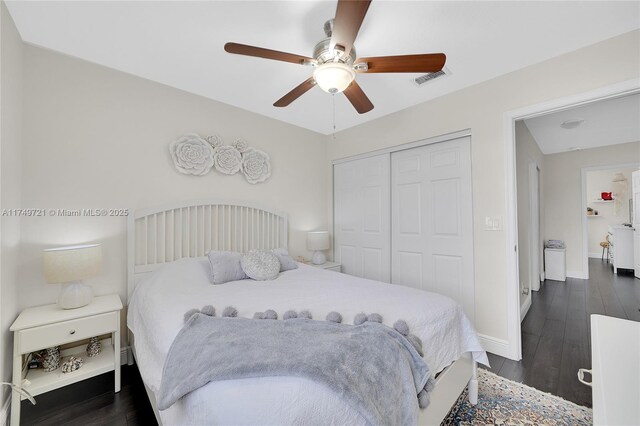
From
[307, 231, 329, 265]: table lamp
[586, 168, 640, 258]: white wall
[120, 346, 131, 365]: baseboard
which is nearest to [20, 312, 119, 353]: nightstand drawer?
[120, 346, 131, 365]: baseboard

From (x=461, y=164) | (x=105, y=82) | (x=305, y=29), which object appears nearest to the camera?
(x=305, y=29)

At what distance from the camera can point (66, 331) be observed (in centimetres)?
175

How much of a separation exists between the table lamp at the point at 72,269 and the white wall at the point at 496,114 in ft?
9.85

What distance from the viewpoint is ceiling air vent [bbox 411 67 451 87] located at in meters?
2.39

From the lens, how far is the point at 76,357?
197 cm

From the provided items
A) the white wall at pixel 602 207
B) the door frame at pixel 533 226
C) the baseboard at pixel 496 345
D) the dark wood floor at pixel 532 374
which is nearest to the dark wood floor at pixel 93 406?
the dark wood floor at pixel 532 374

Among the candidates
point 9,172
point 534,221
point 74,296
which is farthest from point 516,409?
point 9,172

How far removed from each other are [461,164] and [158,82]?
3.18 m

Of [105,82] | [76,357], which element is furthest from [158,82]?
[76,357]

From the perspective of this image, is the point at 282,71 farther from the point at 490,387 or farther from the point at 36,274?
the point at 490,387

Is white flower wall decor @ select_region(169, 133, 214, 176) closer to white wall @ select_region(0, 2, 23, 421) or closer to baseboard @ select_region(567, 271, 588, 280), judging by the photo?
white wall @ select_region(0, 2, 23, 421)

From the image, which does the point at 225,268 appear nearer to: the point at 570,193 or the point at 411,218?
the point at 411,218

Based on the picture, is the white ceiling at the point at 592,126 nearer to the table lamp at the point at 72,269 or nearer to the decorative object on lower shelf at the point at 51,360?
the table lamp at the point at 72,269

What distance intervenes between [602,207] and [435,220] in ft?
25.0
